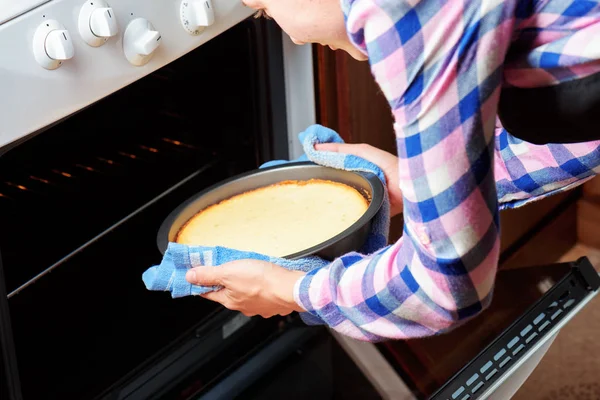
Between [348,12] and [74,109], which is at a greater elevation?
[348,12]

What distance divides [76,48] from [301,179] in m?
0.34

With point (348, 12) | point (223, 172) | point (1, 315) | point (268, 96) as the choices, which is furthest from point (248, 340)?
point (348, 12)

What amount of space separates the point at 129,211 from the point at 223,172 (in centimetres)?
16

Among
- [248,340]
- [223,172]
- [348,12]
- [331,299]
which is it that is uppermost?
[348,12]

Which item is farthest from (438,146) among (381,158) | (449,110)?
(381,158)

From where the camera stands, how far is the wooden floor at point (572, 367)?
1575mm

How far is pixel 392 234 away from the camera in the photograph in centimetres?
141

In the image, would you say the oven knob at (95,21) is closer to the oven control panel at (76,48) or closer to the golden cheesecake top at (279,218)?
the oven control panel at (76,48)

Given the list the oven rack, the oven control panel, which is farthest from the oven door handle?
the oven control panel

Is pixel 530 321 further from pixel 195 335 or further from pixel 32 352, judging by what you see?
pixel 32 352

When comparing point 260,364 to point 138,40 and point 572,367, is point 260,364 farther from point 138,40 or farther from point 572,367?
point 572,367

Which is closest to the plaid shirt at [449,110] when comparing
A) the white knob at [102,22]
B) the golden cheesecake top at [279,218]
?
the golden cheesecake top at [279,218]

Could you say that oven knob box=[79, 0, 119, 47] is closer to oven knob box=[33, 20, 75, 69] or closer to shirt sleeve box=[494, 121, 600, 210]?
oven knob box=[33, 20, 75, 69]

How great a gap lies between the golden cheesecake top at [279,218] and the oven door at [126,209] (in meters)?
0.21
